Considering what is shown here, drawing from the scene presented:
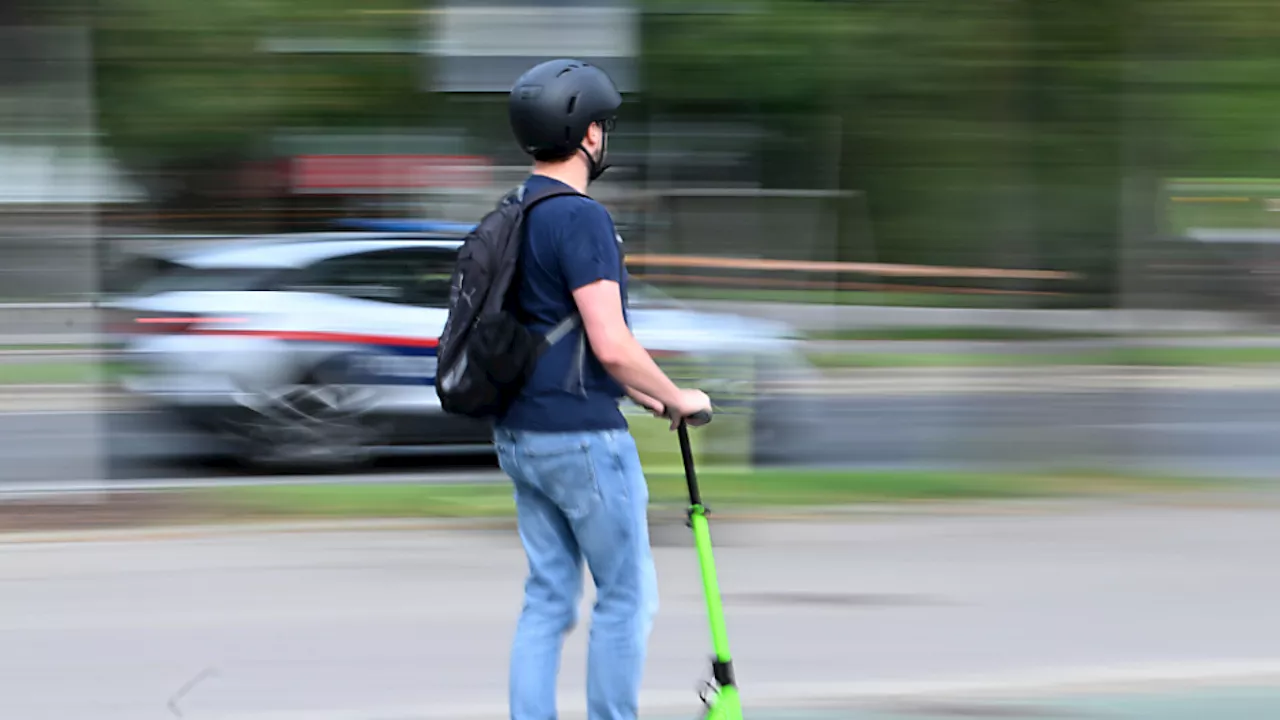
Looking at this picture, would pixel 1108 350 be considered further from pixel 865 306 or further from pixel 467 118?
pixel 467 118

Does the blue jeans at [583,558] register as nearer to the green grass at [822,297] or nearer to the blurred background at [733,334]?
the blurred background at [733,334]

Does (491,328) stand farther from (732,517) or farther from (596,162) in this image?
(732,517)

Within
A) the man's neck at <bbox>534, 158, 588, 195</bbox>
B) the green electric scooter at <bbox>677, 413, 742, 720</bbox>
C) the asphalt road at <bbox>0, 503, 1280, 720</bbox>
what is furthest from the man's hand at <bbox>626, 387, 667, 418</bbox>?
the asphalt road at <bbox>0, 503, 1280, 720</bbox>

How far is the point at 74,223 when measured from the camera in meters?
7.94

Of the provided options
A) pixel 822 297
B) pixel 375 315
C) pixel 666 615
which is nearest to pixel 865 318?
pixel 822 297

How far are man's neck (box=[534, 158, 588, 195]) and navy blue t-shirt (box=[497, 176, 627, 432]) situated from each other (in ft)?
0.08

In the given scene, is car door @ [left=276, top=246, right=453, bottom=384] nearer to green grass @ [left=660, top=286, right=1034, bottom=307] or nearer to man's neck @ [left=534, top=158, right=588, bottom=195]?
green grass @ [left=660, top=286, right=1034, bottom=307]

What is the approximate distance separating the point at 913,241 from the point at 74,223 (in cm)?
480

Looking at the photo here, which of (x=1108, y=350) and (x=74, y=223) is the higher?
(x=74, y=223)

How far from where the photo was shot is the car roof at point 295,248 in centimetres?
878

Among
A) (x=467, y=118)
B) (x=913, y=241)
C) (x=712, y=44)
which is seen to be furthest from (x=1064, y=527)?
(x=467, y=118)

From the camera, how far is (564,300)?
3.30 m

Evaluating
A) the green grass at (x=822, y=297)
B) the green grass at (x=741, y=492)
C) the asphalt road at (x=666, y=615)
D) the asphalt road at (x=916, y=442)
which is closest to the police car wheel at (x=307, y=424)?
the asphalt road at (x=916, y=442)

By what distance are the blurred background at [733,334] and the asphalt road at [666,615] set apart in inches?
1.0
